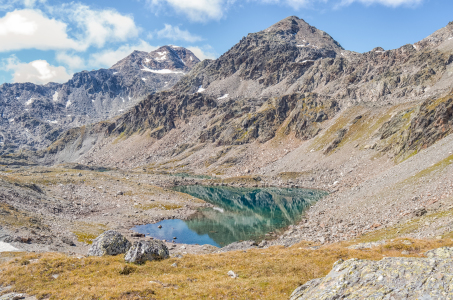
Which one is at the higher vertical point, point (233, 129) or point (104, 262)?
point (233, 129)

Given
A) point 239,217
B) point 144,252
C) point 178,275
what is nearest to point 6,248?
point 144,252

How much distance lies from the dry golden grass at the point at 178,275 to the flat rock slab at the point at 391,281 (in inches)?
227

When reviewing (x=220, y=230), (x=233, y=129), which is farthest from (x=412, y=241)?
Answer: (x=233, y=129)

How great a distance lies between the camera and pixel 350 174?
305 feet

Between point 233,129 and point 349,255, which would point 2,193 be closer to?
point 349,255

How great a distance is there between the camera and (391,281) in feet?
33.9

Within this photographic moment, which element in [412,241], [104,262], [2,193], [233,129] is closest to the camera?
[104,262]

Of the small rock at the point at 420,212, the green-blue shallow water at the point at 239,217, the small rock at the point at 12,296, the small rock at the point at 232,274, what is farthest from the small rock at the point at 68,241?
the small rock at the point at 420,212

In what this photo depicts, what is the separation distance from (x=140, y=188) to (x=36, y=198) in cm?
3629

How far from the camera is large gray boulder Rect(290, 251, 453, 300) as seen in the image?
30.7 feet

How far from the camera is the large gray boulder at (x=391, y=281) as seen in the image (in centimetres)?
935

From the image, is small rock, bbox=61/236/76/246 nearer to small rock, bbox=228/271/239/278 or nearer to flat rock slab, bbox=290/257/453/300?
small rock, bbox=228/271/239/278

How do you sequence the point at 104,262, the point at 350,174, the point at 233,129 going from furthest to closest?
1. the point at 233,129
2. the point at 350,174
3. the point at 104,262

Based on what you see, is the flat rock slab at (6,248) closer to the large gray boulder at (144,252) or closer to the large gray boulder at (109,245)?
the large gray boulder at (109,245)
